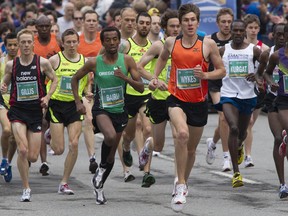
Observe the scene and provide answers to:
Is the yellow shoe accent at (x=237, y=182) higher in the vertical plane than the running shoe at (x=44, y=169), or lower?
higher

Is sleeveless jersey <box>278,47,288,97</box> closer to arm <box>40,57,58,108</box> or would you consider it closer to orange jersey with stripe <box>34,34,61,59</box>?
arm <box>40,57,58,108</box>

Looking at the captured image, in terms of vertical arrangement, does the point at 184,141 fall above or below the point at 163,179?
above

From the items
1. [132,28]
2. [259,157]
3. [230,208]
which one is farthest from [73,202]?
[259,157]

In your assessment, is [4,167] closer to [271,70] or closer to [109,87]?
[109,87]

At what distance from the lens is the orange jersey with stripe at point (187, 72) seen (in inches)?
545

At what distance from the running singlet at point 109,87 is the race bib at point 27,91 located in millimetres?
1108

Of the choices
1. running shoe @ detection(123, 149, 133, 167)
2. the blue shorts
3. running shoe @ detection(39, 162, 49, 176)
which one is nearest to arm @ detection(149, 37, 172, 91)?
the blue shorts

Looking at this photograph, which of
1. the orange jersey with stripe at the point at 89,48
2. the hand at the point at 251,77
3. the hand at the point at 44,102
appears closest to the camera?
the hand at the point at 44,102

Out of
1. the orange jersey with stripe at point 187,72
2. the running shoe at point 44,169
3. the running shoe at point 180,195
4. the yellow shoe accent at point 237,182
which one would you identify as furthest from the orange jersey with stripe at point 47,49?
the running shoe at point 180,195

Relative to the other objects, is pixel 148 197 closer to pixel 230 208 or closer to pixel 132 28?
pixel 230 208

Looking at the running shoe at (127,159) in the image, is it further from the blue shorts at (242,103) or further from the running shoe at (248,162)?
the running shoe at (248,162)

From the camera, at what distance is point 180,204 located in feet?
42.8

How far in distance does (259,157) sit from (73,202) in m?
5.47

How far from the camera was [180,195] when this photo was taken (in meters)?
13.1
